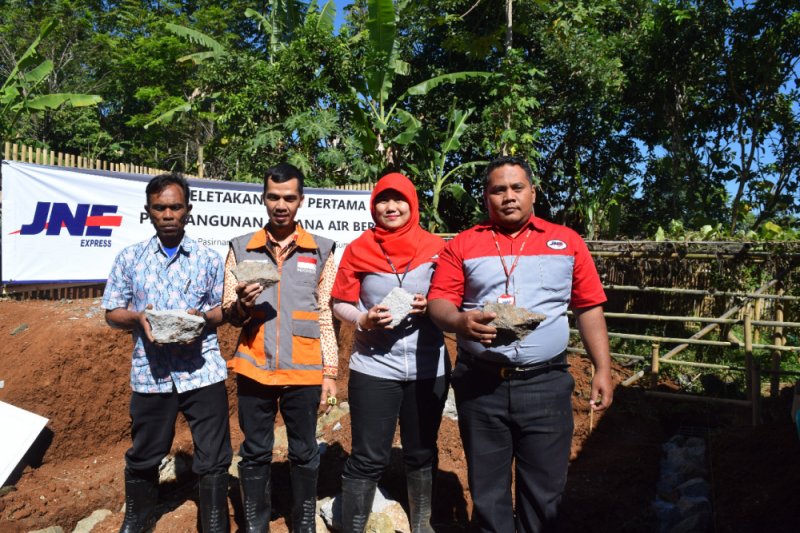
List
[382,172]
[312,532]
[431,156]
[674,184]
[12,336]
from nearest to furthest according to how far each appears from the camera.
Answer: [312,532]
[12,336]
[382,172]
[431,156]
[674,184]

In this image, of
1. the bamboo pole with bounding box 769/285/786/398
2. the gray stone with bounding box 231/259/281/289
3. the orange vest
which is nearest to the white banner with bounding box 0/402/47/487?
the orange vest

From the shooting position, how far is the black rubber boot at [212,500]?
2.76 meters

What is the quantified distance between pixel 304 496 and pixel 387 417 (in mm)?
608

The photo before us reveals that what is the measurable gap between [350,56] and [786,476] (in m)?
8.10

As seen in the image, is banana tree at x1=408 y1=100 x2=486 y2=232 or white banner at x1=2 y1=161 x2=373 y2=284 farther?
banana tree at x1=408 y1=100 x2=486 y2=232

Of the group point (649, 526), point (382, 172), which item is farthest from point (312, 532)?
point (382, 172)

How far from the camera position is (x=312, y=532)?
2.91 metres

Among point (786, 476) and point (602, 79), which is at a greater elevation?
point (602, 79)

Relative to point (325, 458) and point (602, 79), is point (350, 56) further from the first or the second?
point (325, 458)

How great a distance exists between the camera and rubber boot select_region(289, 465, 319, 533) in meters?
2.87

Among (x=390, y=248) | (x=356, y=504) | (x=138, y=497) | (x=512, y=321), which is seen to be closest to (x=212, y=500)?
(x=138, y=497)

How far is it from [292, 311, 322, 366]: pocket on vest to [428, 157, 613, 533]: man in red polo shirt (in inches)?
27.9

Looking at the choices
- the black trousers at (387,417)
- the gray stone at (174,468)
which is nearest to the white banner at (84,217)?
the gray stone at (174,468)

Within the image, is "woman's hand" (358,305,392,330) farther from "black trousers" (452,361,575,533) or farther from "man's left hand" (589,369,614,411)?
"man's left hand" (589,369,614,411)
